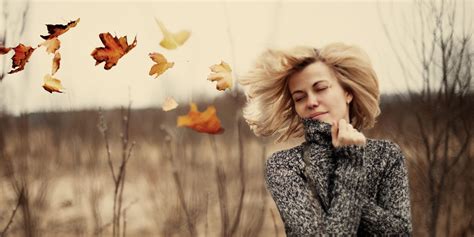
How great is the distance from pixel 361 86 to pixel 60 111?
140cm

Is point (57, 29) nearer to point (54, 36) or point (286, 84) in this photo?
point (54, 36)

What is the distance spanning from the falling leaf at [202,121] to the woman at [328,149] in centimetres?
66

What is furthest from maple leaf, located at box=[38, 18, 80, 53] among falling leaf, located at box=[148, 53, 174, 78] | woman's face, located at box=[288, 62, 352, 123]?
woman's face, located at box=[288, 62, 352, 123]

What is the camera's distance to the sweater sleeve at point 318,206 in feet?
4.94

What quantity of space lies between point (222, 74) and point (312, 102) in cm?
85

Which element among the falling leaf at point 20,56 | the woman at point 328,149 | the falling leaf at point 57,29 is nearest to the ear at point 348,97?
the woman at point 328,149

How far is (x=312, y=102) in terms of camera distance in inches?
65.6

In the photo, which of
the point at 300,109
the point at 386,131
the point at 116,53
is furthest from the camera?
A: the point at 386,131

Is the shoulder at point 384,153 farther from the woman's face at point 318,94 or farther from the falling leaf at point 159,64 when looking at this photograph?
the falling leaf at point 159,64

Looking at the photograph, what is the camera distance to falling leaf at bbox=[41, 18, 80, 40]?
2.50 meters

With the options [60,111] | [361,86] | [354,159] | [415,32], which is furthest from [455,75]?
[60,111]

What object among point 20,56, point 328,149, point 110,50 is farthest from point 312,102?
point 20,56

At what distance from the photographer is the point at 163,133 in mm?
2619

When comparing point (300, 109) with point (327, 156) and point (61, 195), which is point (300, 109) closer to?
point (327, 156)
